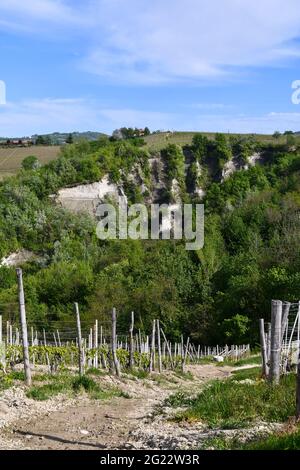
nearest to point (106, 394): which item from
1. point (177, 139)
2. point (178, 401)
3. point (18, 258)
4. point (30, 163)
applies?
point (178, 401)

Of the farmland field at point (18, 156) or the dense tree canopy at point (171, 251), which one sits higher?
the farmland field at point (18, 156)

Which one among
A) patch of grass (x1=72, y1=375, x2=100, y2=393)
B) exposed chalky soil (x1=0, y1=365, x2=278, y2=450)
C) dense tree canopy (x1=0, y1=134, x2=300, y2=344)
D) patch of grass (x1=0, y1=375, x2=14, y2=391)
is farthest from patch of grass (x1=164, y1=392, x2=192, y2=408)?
dense tree canopy (x1=0, y1=134, x2=300, y2=344)

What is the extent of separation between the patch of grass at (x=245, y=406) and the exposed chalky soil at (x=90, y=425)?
36 cm

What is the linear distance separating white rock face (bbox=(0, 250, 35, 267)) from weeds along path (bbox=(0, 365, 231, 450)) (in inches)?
2441

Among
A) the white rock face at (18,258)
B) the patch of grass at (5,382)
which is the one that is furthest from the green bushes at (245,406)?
the white rock face at (18,258)

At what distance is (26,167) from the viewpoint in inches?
3612

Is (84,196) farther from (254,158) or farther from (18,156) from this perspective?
(254,158)

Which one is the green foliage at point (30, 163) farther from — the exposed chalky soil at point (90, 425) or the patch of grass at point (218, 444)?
the patch of grass at point (218, 444)

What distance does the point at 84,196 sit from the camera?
85.1 meters

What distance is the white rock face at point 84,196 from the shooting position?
277 ft

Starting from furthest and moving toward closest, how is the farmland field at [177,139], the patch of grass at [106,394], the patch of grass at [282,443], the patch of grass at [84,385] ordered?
the farmland field at [177,139]
the patch of grass at [84,385]
the patch of grass at [106,394]
the patch of grass at [282,443]

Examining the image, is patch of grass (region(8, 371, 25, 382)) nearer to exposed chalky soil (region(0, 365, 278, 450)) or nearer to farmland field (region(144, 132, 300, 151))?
exposed chalky soil (region(0, 365, 278, 450))

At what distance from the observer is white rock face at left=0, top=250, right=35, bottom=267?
72188 mm

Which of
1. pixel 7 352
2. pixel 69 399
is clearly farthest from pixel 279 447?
pixel 7 352
